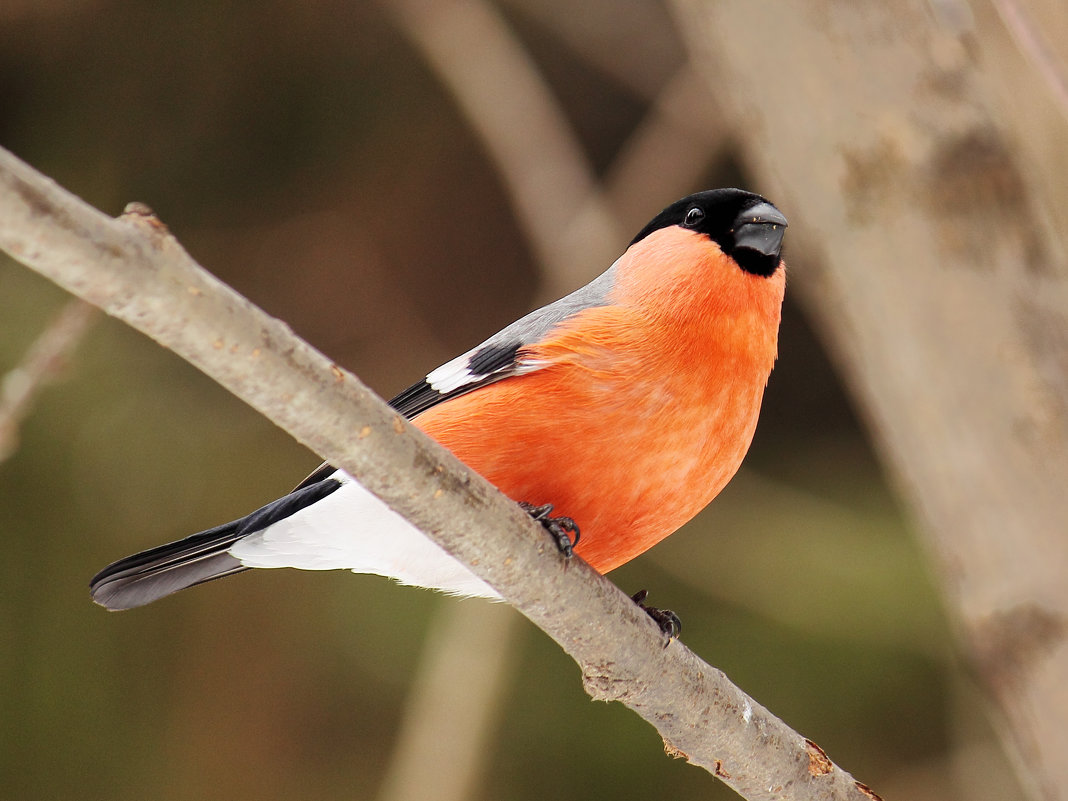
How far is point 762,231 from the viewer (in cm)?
164

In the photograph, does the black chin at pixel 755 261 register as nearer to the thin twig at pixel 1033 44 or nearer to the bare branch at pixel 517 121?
the thin twig at pixel 1033 44

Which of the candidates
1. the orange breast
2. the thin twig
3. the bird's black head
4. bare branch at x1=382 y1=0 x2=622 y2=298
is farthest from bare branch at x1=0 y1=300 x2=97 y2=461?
bare branch at x1=382 y1=0 x2=622 y2=298

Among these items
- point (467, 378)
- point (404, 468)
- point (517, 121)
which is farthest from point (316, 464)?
point (404, 468)

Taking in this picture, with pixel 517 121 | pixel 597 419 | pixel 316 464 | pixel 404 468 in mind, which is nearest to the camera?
pixel 404 468

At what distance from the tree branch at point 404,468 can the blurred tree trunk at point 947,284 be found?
1.88ft

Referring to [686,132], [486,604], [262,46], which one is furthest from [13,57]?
[486,604]

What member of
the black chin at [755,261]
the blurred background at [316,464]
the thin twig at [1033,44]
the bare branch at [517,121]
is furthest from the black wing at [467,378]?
the bare branch at [517,121]

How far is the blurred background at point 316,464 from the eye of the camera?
2775mm

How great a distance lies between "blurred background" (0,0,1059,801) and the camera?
2.78 meters

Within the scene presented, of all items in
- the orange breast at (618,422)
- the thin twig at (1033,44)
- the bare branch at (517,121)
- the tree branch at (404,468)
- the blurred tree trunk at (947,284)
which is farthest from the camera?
the bare branch at (517,121)

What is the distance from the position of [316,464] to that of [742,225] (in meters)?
1.66

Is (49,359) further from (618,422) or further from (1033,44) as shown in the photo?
(1033,44)

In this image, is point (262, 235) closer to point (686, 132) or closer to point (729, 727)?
point (686, 132)

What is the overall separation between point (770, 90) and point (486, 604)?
126cm
